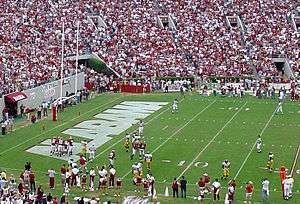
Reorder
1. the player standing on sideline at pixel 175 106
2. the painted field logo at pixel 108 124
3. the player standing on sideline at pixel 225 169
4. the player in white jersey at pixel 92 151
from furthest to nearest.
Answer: the player standing on sideline at pixel 175 106 < the painted field logo at pixel 108 124 < the player in white jersey at pixel 92 151 < the player standing on sideline at pixel 225 169

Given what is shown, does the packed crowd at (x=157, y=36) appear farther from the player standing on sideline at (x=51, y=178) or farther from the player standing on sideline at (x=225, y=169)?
the player standing on sideline at (x=225, y=169)

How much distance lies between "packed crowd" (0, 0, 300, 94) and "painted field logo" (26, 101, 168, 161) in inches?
213

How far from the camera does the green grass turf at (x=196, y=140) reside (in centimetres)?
2852

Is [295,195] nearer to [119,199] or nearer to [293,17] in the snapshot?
[119,199]

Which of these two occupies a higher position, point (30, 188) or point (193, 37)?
point (193, 37)

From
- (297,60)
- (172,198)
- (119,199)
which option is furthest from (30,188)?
(297,60)

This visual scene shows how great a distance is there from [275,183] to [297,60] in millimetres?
27133

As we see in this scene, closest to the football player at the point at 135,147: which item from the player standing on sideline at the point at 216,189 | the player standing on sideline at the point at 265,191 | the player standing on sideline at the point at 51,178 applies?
the player standing on sideline at the point at 51,178

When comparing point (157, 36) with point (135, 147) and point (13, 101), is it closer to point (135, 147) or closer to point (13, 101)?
point (13, 101)

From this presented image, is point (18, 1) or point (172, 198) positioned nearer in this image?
point (172, 198)

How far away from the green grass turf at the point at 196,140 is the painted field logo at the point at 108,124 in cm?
54

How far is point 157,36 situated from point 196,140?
22.3 m

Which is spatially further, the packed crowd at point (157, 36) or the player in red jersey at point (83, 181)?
the packed crowd at point (157, 36)

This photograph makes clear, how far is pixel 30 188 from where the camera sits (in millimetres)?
27016
